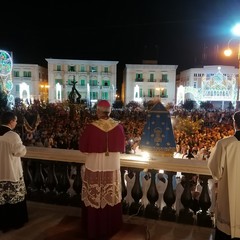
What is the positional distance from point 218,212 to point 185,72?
4585 centimetres

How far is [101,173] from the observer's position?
3.19 meters

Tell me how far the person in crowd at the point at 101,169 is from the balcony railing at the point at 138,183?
0.58 metres

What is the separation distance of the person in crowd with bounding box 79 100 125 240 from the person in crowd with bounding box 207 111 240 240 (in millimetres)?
975

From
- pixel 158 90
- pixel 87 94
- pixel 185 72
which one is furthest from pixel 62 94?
pixel 185 72

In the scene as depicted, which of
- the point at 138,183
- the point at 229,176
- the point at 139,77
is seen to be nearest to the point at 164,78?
the point at 139,77

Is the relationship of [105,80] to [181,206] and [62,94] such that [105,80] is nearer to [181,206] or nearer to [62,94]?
[62,94]

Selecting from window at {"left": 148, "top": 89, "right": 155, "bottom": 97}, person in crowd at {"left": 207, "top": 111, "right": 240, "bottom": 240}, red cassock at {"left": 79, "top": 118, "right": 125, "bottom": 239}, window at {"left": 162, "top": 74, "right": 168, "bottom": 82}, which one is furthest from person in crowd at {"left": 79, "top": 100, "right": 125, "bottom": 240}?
window at {"left": 162, "top": 74, "right": 168, "bottom": 82}

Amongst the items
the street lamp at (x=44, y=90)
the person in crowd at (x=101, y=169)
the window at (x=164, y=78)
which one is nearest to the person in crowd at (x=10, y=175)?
the person in crowd at (x=101, y=169)

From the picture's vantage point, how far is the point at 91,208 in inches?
126

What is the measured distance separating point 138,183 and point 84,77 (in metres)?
43.9

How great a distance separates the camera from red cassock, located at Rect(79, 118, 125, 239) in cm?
315

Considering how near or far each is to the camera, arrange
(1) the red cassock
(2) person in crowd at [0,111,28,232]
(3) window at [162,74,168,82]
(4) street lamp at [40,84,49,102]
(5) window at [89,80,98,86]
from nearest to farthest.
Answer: (1) the red cassock → (2) person in crowd at [0,111,28,232] → (3) window at [162,74,168,82] → (5) window at [89,80,98,86] → (4) street lamp at [40,84,49,102]

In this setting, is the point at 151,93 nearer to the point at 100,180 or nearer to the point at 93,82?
the point at 93,82

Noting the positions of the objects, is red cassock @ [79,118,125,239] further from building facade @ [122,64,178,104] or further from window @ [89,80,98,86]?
window @ [89,80,98,86]
